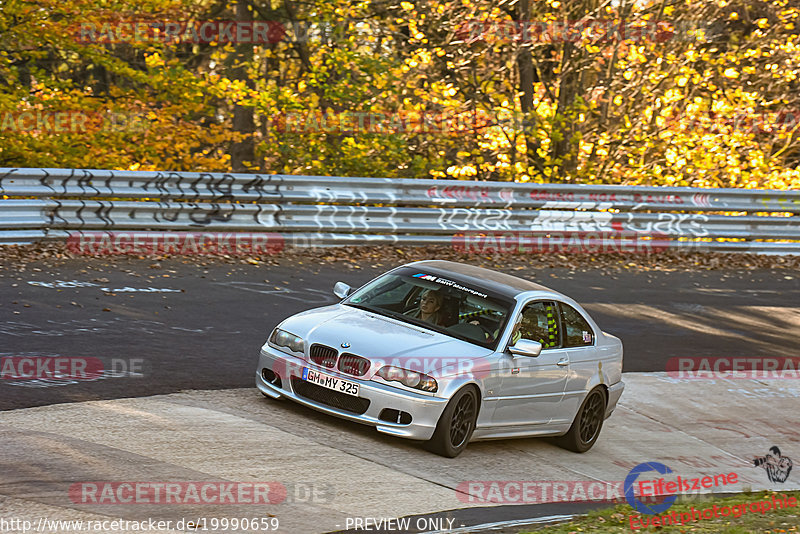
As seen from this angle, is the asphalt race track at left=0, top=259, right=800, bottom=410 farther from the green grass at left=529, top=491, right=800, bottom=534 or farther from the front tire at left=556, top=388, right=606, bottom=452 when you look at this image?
the green grass at left=529, top=491, right=800, bottom=534

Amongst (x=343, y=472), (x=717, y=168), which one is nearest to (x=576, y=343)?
(x=343, y=472)

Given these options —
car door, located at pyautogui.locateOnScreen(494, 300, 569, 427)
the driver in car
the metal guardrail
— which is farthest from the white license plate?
the metal guardrail

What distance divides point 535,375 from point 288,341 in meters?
2.02

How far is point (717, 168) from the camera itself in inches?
939

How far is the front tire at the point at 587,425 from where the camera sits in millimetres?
9289

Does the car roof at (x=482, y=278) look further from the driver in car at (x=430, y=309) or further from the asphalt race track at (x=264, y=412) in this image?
the asphalt race track at (x=264, y=412)

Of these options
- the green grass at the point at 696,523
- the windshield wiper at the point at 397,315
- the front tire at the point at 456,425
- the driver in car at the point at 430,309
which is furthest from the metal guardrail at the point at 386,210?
the green grass at the point at 696,523

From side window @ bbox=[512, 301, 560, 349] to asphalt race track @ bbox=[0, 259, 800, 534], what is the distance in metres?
0.96

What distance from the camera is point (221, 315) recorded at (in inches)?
472

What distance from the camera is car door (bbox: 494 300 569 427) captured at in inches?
334

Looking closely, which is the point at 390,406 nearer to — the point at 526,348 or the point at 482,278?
the point at 526,348

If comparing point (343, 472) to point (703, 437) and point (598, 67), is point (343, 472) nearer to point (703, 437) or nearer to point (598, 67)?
point (703, 437)

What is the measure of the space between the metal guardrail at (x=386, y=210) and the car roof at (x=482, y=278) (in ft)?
23.7

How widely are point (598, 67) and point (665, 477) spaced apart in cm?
1716
